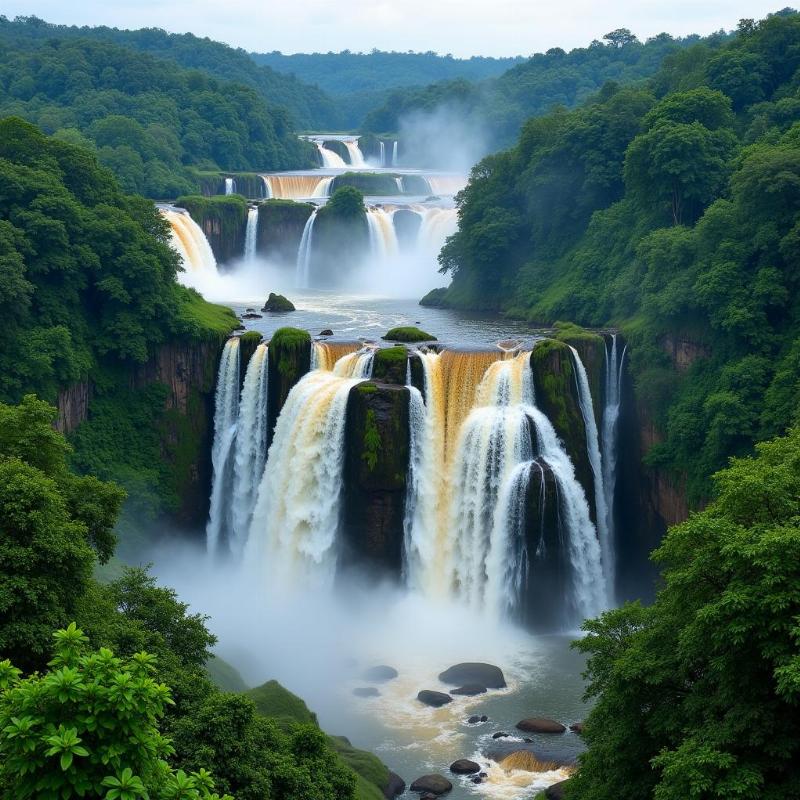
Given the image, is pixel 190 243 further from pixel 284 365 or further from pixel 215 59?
pixel 215 59

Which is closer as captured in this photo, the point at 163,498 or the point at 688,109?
the point at 163,498

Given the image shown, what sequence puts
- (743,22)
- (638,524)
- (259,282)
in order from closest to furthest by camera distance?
(638,524) → (743,22) → (259,282)

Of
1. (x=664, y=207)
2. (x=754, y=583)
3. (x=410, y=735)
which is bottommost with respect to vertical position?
(x=410, y=735)

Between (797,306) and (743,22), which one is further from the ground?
(743,22)

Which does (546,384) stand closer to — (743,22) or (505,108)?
(743,22)

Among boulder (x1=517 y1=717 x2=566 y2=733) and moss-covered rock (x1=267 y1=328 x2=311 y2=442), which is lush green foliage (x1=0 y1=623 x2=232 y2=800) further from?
moss-covered rock (x1=267 y1=328 x2=311 y2=442)

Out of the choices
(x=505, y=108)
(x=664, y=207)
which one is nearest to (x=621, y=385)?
(x=664, y=207)
